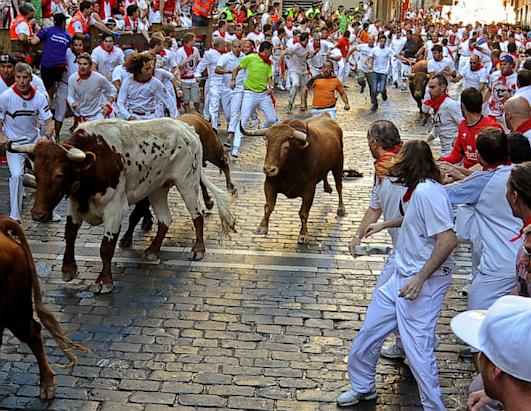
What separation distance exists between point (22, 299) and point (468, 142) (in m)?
5.19

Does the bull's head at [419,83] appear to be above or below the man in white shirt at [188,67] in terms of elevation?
below

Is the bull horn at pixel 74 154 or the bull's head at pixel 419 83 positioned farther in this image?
the bull's head at pixel 419 83

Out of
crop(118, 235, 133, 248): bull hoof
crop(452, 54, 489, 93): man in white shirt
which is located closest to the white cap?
crop(118, 235, 133, 248): bull hoof

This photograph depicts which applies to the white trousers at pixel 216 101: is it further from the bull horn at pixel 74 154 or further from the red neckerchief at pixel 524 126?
the red neckerchief at pixel 524 126

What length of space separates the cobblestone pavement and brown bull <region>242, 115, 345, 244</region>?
55 cm

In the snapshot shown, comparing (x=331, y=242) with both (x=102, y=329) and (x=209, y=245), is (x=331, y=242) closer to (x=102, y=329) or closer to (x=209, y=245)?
(x=209, y=245)

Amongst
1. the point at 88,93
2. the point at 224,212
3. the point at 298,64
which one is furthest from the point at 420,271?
the point at 298,64

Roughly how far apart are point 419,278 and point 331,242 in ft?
15.4

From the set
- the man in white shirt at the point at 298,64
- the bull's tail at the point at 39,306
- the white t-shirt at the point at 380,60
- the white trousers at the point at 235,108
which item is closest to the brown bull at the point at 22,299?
the bull's tail at the point at 39,306

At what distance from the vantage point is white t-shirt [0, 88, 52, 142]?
955 cm

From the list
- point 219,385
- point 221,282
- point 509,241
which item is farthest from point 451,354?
point 221,282

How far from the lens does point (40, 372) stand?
224 inches

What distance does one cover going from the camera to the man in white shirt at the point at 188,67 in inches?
674

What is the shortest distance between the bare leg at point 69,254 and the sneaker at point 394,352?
3529 mm
